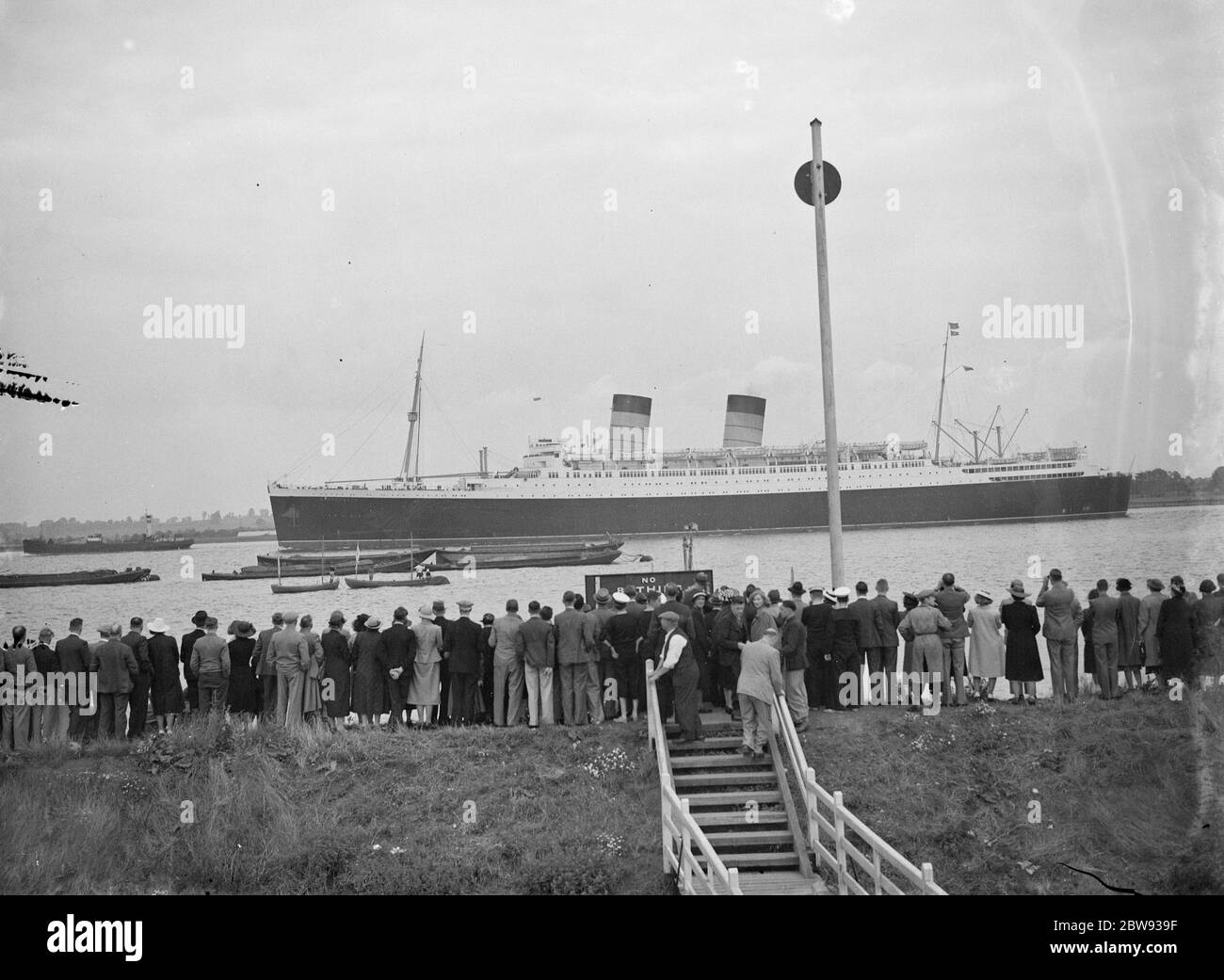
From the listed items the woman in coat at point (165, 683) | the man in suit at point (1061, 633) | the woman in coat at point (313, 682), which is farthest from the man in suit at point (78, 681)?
the man in suit at point (1061, 633)

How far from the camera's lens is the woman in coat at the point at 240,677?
26.8 ft

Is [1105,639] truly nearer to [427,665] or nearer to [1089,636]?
[1089,636]

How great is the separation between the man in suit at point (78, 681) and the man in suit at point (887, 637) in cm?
690

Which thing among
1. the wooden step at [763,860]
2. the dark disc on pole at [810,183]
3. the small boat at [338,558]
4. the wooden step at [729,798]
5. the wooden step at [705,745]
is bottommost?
the wooden step at [763,860]

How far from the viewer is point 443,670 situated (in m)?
8.22

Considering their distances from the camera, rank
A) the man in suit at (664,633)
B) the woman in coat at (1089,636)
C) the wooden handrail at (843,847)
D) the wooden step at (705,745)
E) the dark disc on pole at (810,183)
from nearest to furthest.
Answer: the wooden handrail at (843,847)
the wooden step at (705,745)
the man in suit at (664,633)
the woman in coat at (1089,636)
the dark disc on pole at (810,183)

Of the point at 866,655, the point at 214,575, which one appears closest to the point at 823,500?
the point at 214,575

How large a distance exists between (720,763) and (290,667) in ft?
12.7

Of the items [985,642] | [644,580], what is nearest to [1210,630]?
[985,642]

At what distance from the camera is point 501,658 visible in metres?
8.04

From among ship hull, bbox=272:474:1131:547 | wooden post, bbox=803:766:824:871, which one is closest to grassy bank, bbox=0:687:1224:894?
wooden post, bbox=803:766:824:871

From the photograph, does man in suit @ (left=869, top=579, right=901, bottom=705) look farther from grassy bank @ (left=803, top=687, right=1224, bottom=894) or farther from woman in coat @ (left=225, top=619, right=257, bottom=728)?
woman in coat @ (left=225, top=619, right=257, bottom=728)

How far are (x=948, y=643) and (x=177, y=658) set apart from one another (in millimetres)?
6873

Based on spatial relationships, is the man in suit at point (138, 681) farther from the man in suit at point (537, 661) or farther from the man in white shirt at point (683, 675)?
the man in white shirt at point (683, 675)
